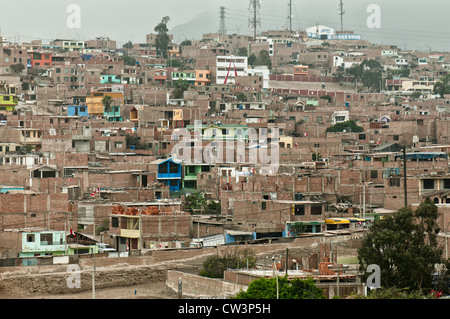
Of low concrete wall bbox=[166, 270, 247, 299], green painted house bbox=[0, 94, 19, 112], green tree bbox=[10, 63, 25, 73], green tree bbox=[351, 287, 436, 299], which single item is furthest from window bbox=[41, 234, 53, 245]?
green tree bbox=[10, 63, 25, 73]

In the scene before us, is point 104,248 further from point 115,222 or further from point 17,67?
point 17,67

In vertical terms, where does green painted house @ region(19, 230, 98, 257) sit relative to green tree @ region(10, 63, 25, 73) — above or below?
below

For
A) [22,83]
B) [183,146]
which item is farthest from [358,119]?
[22,83]

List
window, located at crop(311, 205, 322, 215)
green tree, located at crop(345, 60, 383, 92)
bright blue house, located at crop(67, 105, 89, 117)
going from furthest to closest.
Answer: green tree, located at crop(345, 60, 383, 92)
bright blue house, located at crop(67, 105, 89, 117)
window, located at crop(311, 205, 322, 215)

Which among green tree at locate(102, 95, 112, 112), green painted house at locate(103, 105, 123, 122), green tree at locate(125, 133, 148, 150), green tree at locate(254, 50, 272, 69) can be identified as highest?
green tree at locate(254, 50, 272, 69)

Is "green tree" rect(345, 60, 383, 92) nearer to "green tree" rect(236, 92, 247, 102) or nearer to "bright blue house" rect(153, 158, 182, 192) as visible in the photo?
"green tree" rect(236, 92, 247, 102)
